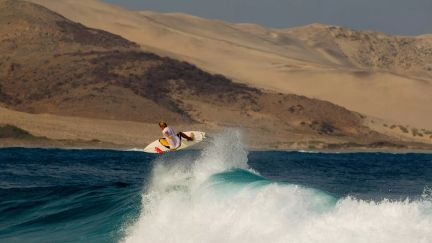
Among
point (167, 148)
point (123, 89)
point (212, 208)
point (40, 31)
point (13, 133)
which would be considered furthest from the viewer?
point (40, 31)

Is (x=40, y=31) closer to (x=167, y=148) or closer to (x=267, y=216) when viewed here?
(x=167, y=148)

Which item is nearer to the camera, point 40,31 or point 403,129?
point 403,129

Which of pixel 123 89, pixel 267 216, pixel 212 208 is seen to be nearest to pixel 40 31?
pixel 123 89

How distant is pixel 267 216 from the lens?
71.8 ft

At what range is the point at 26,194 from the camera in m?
35.8

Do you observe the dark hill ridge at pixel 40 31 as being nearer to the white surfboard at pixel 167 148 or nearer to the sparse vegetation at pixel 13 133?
the sparse vegetation at pixel 13 133

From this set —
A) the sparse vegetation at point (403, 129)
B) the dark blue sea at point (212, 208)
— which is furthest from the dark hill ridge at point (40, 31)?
the dark blue sea at point (212, 208)

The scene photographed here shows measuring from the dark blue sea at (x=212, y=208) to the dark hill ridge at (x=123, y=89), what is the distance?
6246 centimetres

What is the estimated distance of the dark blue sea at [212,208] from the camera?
66.8 ft

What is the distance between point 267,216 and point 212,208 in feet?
8.94

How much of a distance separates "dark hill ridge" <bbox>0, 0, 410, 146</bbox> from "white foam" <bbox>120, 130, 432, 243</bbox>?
7611 cm

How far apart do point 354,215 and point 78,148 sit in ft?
220

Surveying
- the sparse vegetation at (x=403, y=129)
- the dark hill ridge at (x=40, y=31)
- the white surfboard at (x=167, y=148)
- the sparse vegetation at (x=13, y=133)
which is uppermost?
the dark hill ridge at (x=40, y=31)

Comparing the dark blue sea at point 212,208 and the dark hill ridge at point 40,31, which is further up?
the dark hill ridge at point 40,31
